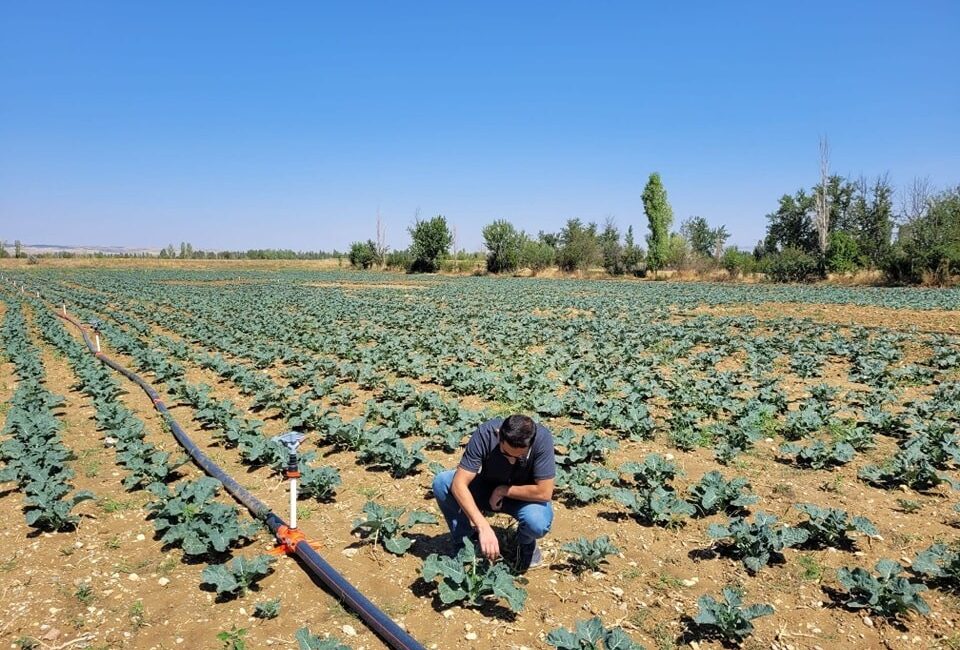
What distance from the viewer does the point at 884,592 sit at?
376cm

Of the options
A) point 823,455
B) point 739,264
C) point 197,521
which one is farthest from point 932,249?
point 197,521

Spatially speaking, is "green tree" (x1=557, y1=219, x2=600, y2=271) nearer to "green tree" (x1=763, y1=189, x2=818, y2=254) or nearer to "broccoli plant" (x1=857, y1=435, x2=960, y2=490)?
"green tree" (x1=763, y1=189, x2=818, y2=254)

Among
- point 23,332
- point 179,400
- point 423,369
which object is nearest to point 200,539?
point 179,400

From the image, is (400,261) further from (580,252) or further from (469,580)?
(469,580)

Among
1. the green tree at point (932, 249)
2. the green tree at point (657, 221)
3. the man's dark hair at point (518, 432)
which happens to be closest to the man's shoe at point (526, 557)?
the man's dark hair at point (518, 432)

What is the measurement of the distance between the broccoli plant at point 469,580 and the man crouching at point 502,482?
11cm

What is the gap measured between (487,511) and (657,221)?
176ft

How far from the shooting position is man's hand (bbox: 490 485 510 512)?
4102 mm

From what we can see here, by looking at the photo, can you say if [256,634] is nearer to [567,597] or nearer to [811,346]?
[567,597]

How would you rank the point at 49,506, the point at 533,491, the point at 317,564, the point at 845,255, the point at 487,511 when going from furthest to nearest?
the point at 845,255
the point at 49,506
the point at 487,511
the point at 317,564
the point at 533,491

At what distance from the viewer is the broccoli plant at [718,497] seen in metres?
5.18

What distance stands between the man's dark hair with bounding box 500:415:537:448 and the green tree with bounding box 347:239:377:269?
73.6 meters

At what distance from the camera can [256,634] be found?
147 inches

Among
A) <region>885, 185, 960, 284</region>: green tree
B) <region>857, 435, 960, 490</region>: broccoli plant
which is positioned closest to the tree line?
<region>885, 185, 960, 284</region>: green tree
